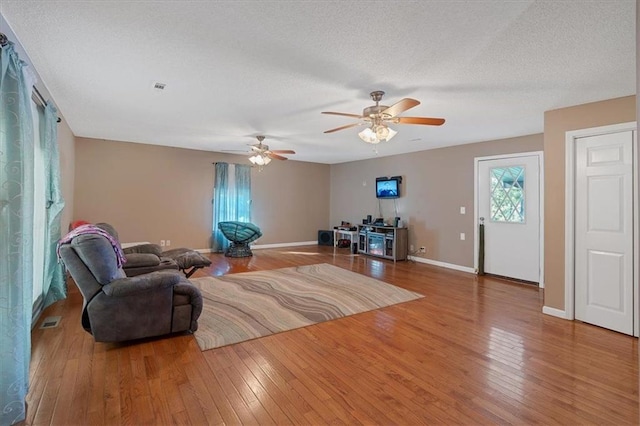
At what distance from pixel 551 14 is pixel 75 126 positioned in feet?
19.9

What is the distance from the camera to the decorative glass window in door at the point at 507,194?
491 centimetres

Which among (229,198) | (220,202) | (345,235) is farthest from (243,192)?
(345,235)

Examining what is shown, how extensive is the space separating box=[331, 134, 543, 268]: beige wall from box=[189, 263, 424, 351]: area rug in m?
2.02

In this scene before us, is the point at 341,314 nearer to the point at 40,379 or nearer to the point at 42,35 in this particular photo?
the point at 40,379

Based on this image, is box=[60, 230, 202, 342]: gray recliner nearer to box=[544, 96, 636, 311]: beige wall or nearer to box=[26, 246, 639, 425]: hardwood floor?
box=[26, 246, 639, 425]: hardwood floor

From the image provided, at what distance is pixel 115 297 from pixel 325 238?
6295 millimetres

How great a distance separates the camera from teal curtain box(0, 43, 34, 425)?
5.34ft

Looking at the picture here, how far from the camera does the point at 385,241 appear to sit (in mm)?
6652

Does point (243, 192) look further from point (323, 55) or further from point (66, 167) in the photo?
point (323, 55)

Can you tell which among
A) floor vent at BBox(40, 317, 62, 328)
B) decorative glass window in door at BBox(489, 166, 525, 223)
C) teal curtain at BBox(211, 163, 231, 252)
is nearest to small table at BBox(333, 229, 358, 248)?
teal curtain at BBox(211, 163, 231, 252)

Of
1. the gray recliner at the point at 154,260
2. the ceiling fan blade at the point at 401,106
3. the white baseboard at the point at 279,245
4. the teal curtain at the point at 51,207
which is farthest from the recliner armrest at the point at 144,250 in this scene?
the ceiling fan blade at the point at 401,106

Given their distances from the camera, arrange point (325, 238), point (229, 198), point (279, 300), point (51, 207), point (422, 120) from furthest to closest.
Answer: point (325, 238)
point (229, 198)
point (279, 300)
point (51, 207)
point (422, 120)

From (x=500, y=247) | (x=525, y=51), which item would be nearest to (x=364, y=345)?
(x=525, y=51)

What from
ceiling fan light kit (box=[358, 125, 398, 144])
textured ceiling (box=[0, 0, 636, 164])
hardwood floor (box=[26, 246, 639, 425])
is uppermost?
textured ceiling (box=[0, 0, 636, 164])
